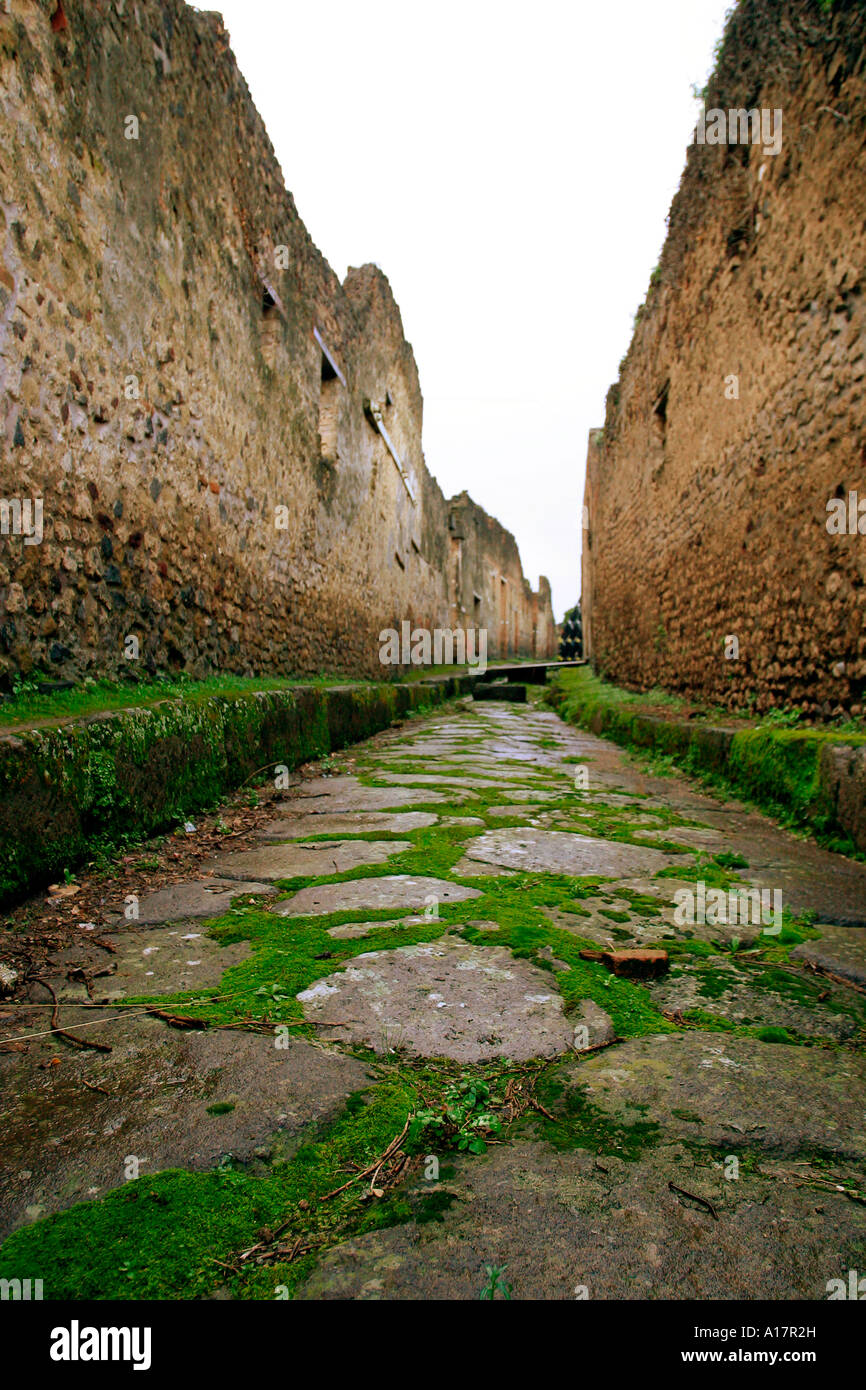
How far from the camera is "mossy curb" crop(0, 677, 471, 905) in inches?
73.0

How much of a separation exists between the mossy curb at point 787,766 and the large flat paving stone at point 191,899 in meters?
2.06

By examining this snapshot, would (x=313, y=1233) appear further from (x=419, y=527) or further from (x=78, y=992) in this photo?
(x=419, y=527)

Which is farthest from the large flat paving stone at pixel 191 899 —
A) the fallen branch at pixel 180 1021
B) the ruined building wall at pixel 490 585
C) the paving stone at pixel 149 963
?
the ruined building wall at pixel 490 585

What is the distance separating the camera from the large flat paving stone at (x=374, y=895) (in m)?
1.89

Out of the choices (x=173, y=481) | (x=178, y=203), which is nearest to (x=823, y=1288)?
(x=173, y=481)

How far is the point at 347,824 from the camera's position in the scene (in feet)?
9.53

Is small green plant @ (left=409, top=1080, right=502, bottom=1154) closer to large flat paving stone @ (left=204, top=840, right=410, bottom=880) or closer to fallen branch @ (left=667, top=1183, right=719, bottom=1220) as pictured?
fallen branch @ (left=667, top=1183, right=719, bottom=1220)

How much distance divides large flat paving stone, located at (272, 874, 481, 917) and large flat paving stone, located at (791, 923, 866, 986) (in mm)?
828

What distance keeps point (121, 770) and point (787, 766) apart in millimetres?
2709

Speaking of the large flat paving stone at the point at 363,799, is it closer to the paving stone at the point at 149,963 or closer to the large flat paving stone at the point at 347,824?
the large flat paving stone at the point at 347,824

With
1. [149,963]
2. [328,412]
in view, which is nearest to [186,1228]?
[149,963]

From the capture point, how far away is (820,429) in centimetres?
376

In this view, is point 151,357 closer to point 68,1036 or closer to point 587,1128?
point 68,1036

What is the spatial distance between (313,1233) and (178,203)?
5077mm
